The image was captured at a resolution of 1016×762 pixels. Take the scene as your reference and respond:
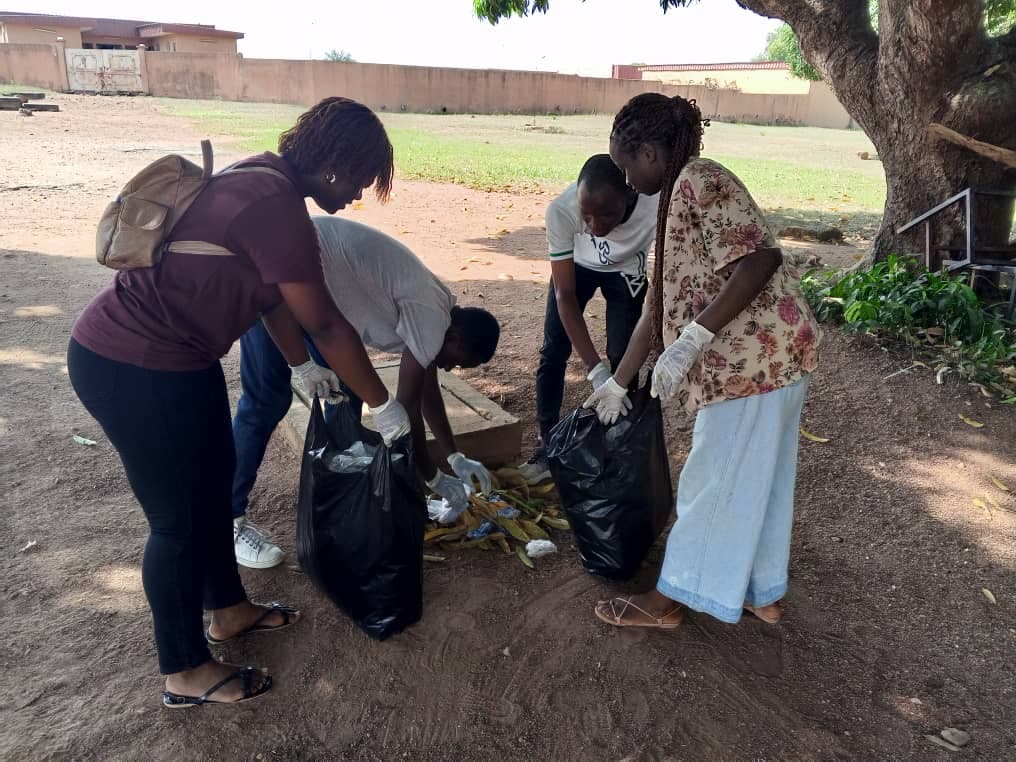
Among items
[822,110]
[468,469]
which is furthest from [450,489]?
[822,110]

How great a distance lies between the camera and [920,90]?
16.3ft

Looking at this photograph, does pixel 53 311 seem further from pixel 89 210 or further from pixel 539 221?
pixel 539 221

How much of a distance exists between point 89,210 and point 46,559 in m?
7.45

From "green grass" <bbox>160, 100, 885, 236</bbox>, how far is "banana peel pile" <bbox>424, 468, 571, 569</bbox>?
723 cm

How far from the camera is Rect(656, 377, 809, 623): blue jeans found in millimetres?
2098

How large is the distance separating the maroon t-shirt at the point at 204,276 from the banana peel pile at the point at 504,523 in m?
1.33

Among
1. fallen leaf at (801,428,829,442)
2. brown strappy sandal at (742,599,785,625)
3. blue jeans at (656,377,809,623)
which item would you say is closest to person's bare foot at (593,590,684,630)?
blue jeans at (656,377,809,623)

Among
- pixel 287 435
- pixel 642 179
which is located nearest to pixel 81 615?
pixel 287 435

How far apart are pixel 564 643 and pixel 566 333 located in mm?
1366

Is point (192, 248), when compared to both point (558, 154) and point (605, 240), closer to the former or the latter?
point (605, 240)

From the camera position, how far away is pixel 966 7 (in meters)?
4.62

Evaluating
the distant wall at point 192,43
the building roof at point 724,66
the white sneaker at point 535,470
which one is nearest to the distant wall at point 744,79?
the building roof at point 724,66

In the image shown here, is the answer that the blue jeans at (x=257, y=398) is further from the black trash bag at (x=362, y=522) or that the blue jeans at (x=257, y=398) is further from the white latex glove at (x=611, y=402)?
the white latex glove at (x=611, y=402)

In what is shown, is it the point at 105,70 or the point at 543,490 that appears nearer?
the point at 543,490
